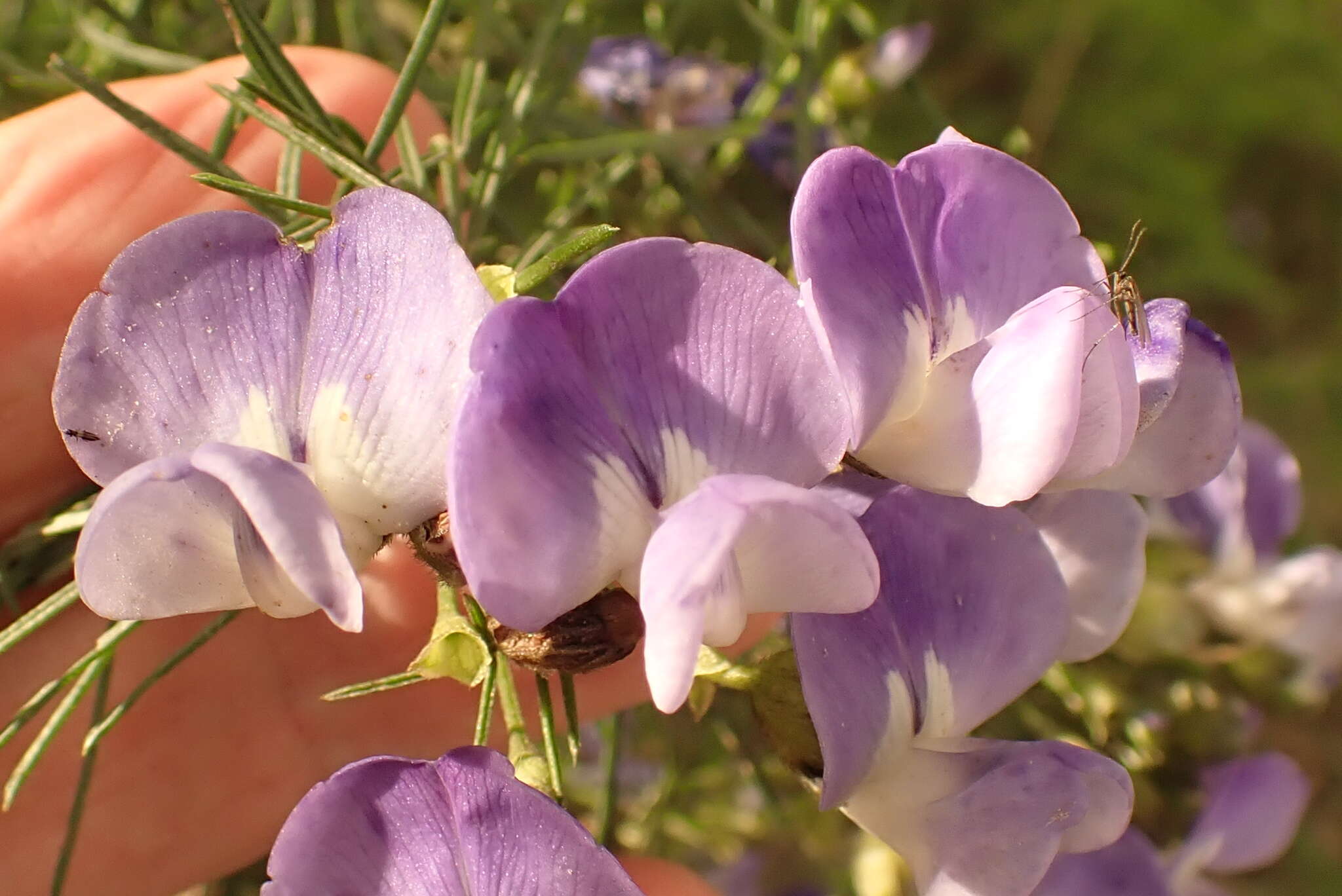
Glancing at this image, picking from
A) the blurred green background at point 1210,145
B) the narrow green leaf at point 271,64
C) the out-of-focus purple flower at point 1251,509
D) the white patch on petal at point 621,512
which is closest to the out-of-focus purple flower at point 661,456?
the white patch on petal at point 621,512

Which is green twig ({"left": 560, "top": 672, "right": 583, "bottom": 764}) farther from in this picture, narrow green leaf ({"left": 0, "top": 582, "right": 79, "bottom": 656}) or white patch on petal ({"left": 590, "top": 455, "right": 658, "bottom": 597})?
narrow green leaf ({"left": 0, "top": 582, "right": 79, "bottom": 656})

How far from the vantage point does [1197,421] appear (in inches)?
20.5

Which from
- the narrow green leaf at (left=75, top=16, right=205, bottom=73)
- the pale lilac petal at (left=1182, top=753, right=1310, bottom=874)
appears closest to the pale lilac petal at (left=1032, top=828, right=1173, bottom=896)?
the pale lilac petal at (left=1182, top=753, right=1310, bottom=874)

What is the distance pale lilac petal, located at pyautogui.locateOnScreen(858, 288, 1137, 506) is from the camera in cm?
44

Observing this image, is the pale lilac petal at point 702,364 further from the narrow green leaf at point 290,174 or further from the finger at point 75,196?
the finger at point 75,196

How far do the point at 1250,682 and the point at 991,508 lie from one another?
0.58 meters

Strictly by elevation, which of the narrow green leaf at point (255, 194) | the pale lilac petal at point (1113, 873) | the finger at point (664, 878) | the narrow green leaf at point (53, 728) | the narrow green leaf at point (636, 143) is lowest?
the pale lilac petal at point (1113, 873)

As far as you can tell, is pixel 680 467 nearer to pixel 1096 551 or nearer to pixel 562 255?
pixel 562 255

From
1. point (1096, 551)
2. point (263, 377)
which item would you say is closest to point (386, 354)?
point (263, 377)

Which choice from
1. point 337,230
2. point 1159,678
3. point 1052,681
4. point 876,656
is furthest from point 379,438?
point 1159,678

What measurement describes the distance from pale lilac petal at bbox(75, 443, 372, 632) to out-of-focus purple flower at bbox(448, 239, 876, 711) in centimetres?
5

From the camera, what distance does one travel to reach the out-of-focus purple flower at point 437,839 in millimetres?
423

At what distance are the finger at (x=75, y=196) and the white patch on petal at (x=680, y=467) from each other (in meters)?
0.40

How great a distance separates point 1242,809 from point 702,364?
2.30 ft
